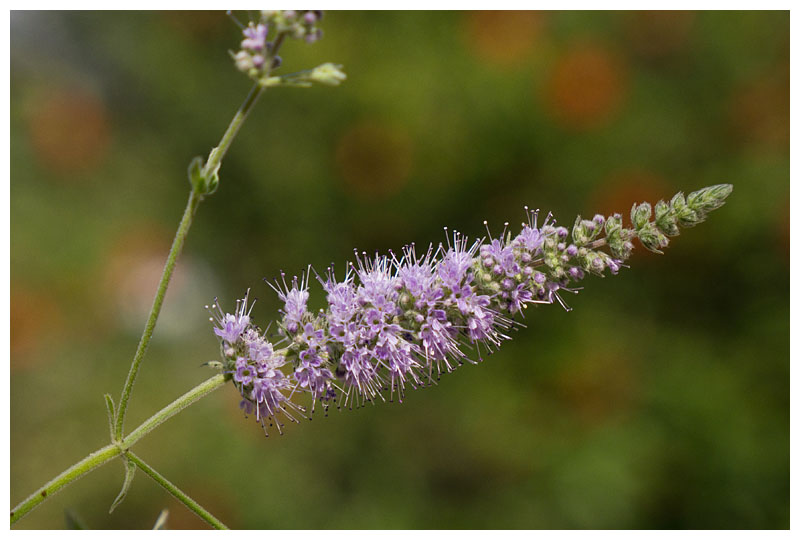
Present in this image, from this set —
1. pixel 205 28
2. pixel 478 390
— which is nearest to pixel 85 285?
pixel 205 28

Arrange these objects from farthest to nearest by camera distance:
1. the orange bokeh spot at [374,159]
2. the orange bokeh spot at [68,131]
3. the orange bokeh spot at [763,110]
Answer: the orange bokeh spot at [68,131]
the orange bokeh spot at [374,159]
the orange bokeh spot at [763,110]

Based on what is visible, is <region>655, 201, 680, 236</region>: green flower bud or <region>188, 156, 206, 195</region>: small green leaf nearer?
<region>188, 156, 206, 195</region>: small green leaf

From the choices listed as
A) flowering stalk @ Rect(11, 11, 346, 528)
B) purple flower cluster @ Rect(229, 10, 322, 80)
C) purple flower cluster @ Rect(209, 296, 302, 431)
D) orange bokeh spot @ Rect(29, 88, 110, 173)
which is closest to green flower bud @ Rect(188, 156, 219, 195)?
flowering stalk @ Rect(11, 11, 346, 528)

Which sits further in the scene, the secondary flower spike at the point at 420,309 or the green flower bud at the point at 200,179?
the secondary flower spike at the point at 420,309

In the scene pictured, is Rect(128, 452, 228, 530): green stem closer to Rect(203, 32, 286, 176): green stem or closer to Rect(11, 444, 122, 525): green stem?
Rect(11, 444, 122, 525): green stem

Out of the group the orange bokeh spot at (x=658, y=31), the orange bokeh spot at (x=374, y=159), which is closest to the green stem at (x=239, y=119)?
the orange bokeh spot at (x=374, y=159)

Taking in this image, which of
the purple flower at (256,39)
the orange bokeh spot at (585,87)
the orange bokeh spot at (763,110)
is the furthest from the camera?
the orange bokeh spot at (585,87)

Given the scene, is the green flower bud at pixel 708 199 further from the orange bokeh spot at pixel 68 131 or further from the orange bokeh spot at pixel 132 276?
the orange bokeh spot at pixel 68 131
